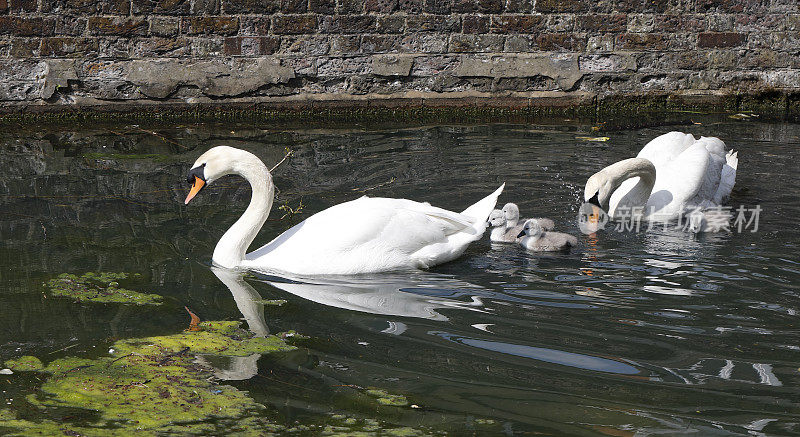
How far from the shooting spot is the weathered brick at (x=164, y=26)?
30.7 ft

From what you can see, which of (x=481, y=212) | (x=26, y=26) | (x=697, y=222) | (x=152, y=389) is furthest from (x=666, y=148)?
(x=26, y=26)

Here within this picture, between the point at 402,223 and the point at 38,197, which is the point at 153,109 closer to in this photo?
the point at 38,197

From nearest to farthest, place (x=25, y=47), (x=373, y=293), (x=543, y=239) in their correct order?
(x=373, y=293) → (x=543, y=239) → (x=25, y=47)

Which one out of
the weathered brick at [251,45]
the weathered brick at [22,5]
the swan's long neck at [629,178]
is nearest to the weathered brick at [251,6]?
the weathered brick at [251,45]

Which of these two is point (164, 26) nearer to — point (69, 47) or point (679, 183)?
point (69, 47)

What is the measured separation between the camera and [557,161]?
309 inches

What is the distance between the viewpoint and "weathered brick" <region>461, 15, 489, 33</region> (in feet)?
32.2

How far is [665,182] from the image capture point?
6695mm

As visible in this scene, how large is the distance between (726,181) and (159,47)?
18.6 feet

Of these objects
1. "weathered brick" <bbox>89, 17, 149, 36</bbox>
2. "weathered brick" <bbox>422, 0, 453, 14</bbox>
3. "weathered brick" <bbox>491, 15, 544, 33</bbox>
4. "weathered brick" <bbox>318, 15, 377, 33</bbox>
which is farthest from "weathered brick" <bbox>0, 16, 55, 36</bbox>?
"weathered brick" <bbox>491, 15, 544, 33</bbox>

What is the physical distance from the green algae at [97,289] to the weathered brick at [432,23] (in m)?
5.47

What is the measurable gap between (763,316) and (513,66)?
583cm

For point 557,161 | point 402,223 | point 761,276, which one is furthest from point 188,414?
point 557,161

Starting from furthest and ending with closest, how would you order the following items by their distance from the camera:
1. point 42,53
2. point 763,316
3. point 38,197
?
point 42,53 → point 38,197 → point 763,316
